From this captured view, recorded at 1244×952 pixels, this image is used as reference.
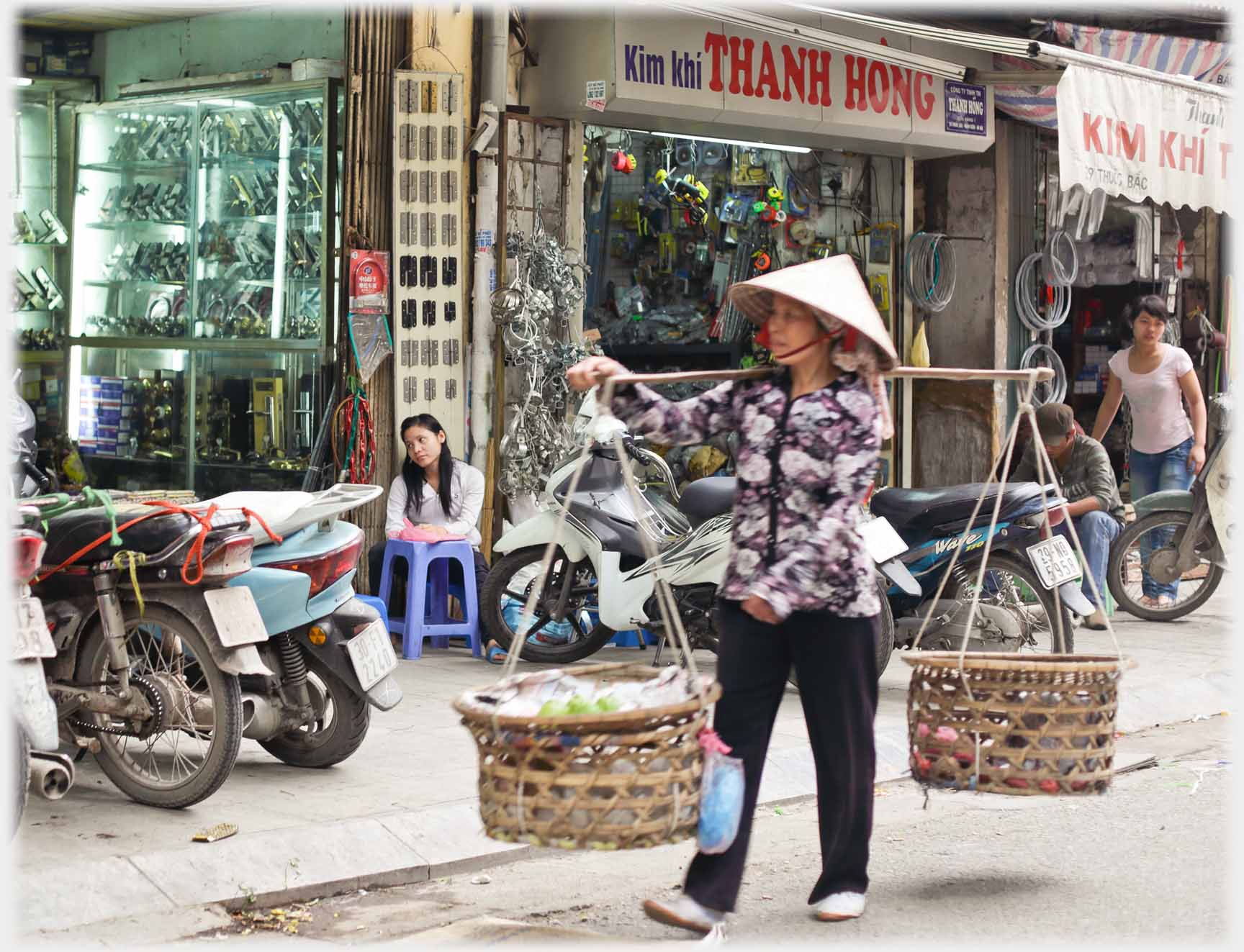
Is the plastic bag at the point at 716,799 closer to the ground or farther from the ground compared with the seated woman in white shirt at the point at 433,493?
closer to the ground

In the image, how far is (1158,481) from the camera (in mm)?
10289

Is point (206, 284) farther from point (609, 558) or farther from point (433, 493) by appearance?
point (609, 558)

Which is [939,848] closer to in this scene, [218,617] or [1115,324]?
[218,617]

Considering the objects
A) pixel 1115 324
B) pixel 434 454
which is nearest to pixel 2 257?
pixel 434 454

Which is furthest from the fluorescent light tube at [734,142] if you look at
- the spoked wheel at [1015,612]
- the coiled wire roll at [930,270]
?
the spoked wheel at [1015,612]

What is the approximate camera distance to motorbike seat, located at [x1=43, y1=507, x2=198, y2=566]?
517 cm

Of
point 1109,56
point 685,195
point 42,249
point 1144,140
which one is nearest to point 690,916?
point 685,195

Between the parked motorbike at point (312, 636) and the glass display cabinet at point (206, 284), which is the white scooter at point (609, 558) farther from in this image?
the parked motorbike at point (312, 636)

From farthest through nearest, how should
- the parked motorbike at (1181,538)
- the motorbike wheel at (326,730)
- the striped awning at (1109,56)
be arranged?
the striped awning at (1109,56)
the parked motorbike at (1181,538)
the motorbike wheel at (326,730)

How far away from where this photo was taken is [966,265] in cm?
1232

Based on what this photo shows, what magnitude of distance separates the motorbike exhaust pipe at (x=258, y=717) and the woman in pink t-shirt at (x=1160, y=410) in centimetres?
606

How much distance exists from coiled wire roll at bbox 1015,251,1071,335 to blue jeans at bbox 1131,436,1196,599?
2.26 metres

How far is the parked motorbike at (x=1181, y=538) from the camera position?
9.45 meters

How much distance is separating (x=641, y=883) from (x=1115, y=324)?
10.2m
